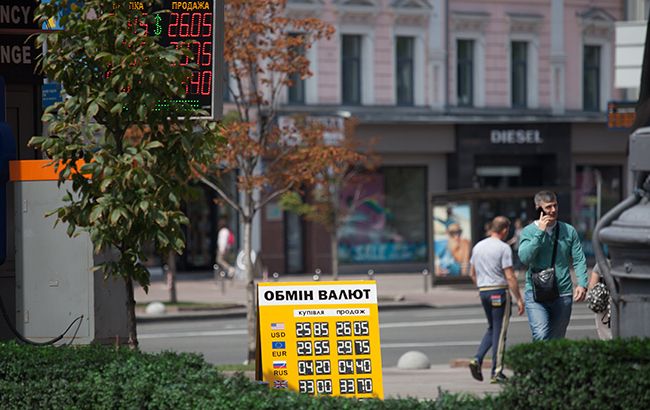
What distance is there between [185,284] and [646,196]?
3083 cm

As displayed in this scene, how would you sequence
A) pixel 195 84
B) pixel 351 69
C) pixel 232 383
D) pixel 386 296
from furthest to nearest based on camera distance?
pixel 351 69
pixel 386 296
pixel 195 84
pixel 232 383

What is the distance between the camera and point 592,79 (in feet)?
145

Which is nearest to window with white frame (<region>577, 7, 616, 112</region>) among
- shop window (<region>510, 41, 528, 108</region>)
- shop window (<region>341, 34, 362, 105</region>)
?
shop window (<region>510, 41, 528, 108</region>)

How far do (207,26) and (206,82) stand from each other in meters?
0.48

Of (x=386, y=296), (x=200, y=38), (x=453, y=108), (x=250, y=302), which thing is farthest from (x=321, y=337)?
(x=453, y=108)

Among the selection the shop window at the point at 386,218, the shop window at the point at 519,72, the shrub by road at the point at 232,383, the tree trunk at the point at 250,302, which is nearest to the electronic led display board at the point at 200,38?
the shrub by road at the point at 232,383

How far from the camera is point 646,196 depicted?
6.68 metres

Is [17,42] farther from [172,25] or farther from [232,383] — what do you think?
[232,383]

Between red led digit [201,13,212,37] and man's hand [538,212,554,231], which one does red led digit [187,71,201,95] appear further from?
man's hand [538,212,554,231]

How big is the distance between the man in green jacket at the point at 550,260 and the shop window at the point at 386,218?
88.6 ft

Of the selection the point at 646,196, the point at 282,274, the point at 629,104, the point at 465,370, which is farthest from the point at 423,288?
the point at 646,196

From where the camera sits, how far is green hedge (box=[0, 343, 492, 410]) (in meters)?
7.16

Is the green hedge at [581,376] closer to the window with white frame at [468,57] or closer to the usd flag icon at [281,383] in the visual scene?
the usd flag icon at [281,383]

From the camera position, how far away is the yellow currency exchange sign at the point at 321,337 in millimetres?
9836
